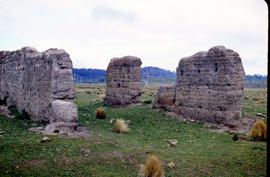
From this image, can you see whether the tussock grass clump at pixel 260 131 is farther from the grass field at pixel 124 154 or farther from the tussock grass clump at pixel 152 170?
the tussock grass clump at pixel 152 170

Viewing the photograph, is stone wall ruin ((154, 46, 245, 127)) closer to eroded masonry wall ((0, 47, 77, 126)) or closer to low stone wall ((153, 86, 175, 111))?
low stone wall ((153, 86, 175, 111))

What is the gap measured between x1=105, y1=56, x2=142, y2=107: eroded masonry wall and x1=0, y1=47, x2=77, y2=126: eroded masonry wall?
753cm

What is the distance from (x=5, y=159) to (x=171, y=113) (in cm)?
Result: 1116

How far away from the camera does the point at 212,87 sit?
14.6 meters

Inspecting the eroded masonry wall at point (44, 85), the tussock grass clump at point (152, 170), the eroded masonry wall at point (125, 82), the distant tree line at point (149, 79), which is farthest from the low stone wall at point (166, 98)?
the distant tree line at point (149, 79)

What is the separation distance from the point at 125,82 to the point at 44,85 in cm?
871

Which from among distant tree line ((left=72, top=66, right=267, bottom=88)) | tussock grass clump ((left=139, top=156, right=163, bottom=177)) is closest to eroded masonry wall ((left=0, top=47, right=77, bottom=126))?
tussock grass clump ((left=139, top=156, right=163, bottom=177))

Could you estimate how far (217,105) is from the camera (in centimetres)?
1420

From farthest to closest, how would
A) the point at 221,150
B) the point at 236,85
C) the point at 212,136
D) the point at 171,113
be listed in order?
the point at 171,113
the point at 236,85
the point at 212,136
the point at 221,150

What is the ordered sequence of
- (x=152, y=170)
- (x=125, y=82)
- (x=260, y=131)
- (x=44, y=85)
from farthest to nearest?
(x=125, y=82) → (x=44, y=85) → (x=260, y=131) → (x=152, y=170)

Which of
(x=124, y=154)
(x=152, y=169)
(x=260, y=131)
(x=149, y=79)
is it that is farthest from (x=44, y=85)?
(x=149, y=79)

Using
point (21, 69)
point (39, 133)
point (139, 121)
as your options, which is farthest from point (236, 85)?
point (21, 69)

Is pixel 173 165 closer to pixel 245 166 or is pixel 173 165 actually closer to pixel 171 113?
pixel 245 166

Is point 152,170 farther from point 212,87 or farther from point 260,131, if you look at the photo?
point 212,87
